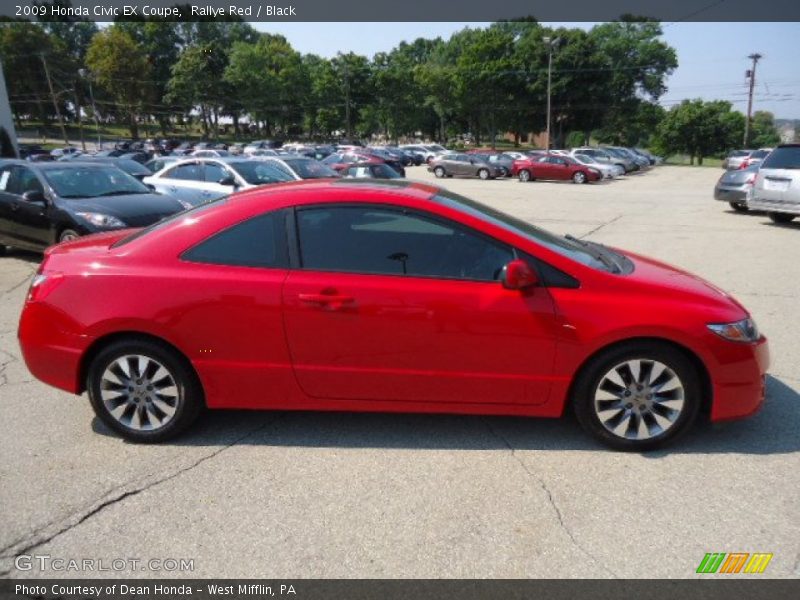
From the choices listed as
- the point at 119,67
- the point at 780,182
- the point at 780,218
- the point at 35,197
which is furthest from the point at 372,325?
the point at 119,67

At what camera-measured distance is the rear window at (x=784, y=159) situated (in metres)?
11.5

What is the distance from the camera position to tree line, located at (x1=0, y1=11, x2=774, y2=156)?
213ft

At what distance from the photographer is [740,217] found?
561 inches

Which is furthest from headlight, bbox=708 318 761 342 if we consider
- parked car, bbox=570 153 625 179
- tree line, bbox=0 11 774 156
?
tree line, bbox=0 11 774 156

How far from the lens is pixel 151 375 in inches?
140

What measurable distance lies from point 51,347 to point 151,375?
0.66 meters

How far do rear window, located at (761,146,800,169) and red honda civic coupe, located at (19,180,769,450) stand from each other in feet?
32.9

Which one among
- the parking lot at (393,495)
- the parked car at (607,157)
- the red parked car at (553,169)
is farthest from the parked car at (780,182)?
the parked car at (607,157)

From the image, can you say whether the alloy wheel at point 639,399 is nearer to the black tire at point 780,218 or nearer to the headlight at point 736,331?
the headlight at point 736,331

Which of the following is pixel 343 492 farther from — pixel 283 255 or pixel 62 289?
pixel 62 289

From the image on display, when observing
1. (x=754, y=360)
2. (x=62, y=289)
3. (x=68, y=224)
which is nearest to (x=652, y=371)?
(x=754, y=360)

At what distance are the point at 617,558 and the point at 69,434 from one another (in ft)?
10.9

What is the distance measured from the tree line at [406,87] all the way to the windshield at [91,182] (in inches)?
2302
